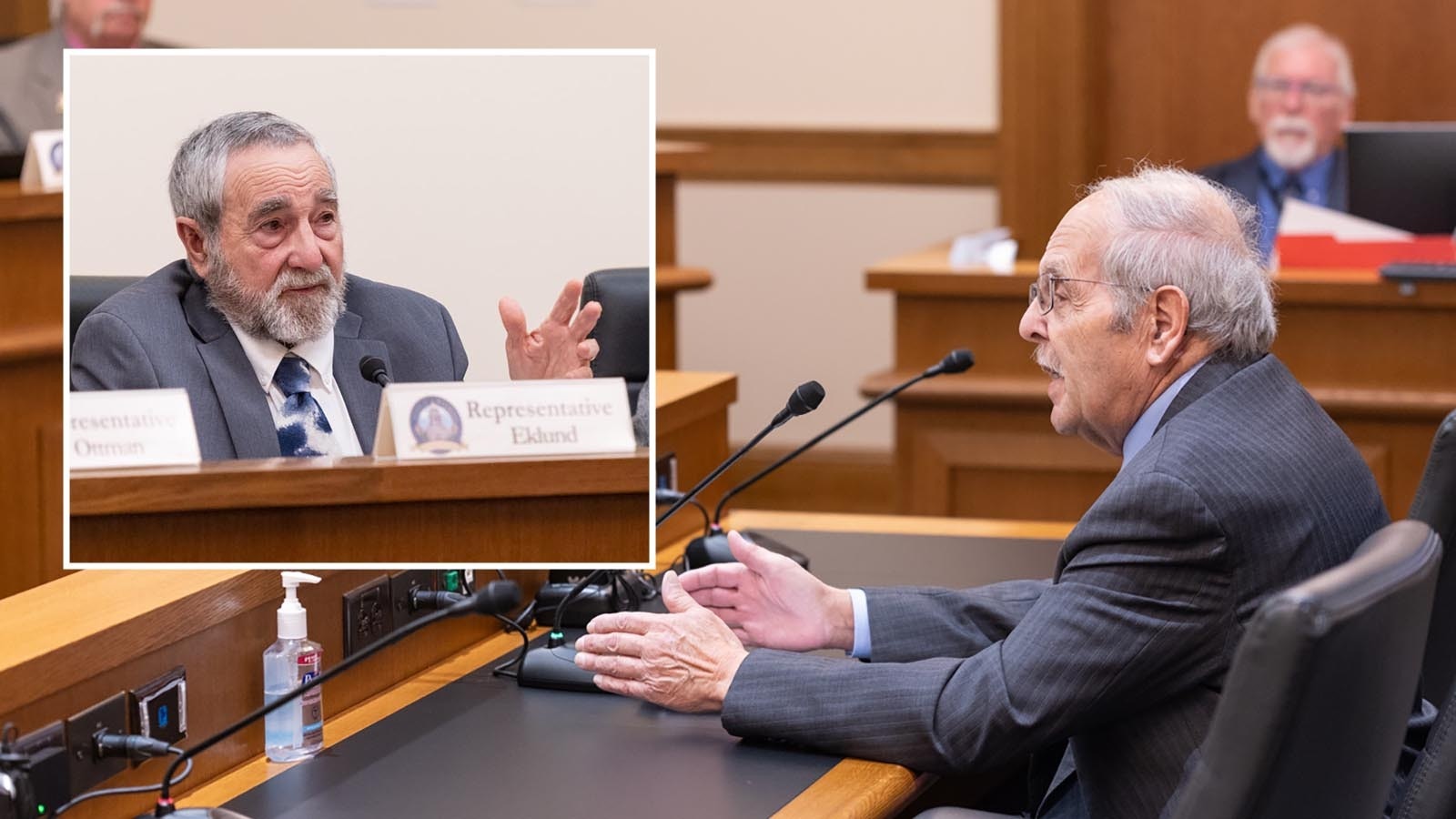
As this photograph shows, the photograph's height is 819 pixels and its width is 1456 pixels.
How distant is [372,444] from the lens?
1635 millimetres

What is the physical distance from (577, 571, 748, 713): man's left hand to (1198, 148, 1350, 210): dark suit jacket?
3.57m

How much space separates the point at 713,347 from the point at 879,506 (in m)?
0.72

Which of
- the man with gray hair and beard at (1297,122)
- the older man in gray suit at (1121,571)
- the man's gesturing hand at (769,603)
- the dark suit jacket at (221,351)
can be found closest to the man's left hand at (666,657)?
the older man in gray suit at (1121,571)

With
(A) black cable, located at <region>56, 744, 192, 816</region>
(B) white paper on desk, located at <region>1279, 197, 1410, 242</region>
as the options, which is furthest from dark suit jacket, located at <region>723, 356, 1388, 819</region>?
(B) white paper on desk, located at <region>1279, 197, 1410, 242</region>

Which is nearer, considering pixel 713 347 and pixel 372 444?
pixel 372 444

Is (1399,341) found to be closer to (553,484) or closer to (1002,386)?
(1002,386)

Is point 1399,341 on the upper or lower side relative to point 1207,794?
upper

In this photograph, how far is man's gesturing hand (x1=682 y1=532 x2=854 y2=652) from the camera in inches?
80.5

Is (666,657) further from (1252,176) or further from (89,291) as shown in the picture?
(1252,176)

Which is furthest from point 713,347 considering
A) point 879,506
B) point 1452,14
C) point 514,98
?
point 514,98

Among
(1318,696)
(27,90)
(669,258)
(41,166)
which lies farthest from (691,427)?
(27,90)

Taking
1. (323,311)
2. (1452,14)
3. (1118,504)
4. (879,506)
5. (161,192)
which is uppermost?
(1452,14)

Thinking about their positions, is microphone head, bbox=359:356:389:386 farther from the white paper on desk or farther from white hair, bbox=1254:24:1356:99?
white hair, bbox=1254:24:1356:99

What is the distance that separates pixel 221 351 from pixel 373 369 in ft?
0.45
